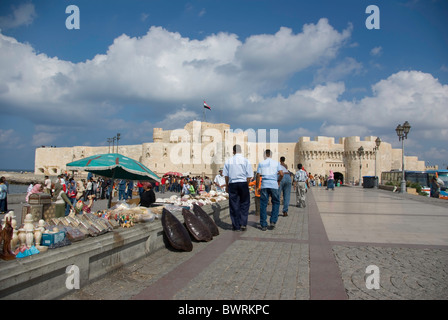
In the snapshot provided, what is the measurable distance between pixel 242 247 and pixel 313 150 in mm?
48944

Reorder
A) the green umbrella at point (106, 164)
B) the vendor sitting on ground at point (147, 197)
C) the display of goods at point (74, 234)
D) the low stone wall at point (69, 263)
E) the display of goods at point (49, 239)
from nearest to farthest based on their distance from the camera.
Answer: the low stone wall at point (69, 263), the display of goods at point (49, 239), the display of goods at point (74, 234), the green umbrella at point (106, 164), the vendor sitting on ground at point (147, 197)

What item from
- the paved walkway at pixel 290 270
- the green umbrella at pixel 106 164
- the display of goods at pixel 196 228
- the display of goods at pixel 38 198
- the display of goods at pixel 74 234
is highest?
the green umbrella at pixel 106 164

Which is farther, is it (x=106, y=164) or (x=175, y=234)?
(x=106, y=164)

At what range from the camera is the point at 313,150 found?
170ft

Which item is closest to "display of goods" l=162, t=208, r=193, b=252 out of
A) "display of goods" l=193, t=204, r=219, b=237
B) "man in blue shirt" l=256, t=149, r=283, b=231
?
"display of goods" l=193, t=204, r=219, b=237

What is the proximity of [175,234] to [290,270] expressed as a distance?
1.89 m

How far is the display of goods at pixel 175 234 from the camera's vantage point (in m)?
4.89

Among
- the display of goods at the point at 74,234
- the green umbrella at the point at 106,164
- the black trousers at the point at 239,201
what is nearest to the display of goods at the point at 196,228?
the black trousers at the point at 239,201

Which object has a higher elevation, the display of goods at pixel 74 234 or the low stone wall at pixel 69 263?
the display of goods at pixel 74 234

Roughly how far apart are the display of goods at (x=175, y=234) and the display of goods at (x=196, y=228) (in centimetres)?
50

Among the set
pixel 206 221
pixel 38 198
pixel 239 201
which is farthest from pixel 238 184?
pixel 38 198

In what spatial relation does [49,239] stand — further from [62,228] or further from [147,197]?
[147,197]

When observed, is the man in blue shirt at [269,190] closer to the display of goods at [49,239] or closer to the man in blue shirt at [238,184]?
the man in blue shirt at [238,184]

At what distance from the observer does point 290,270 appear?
3.94m
